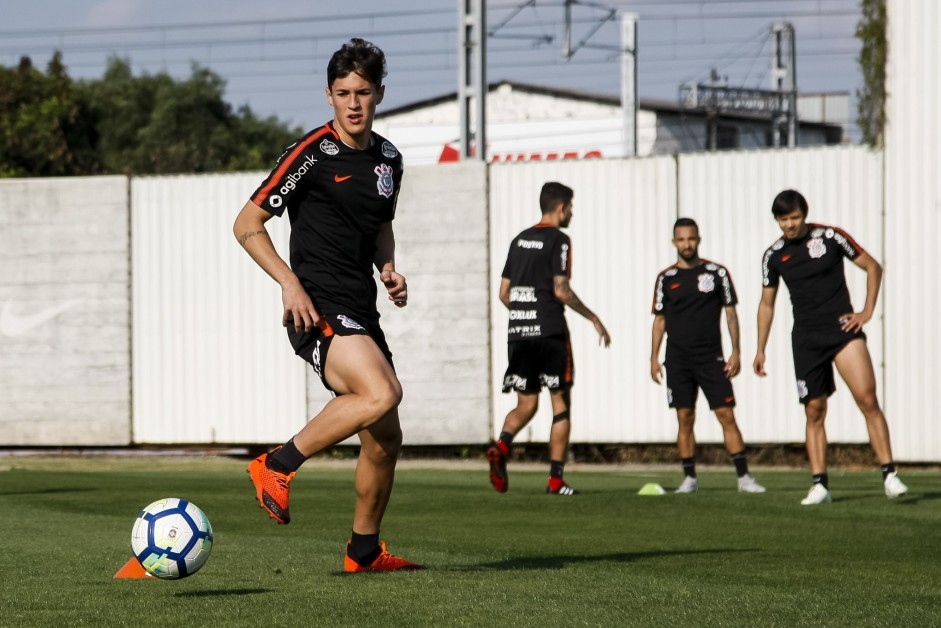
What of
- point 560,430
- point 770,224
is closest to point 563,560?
point 560,430

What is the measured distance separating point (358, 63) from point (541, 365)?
18.4ft

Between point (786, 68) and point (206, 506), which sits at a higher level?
A: point (786, 68)

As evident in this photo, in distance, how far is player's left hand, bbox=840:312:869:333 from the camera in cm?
1006

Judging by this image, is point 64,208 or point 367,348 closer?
point 367,348

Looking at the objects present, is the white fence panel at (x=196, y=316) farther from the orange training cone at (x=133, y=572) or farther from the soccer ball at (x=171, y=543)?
the soccer ball at (x=171, y=543)

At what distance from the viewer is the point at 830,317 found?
10266mm

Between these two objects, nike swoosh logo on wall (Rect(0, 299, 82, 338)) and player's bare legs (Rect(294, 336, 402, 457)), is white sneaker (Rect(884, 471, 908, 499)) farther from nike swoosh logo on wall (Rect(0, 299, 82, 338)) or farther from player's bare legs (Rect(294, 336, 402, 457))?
nike swoosh logo on wall (Rect(0, 299, 82, 338))

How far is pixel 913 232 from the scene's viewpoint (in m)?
14.8

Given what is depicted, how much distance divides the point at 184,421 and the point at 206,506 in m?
7.36

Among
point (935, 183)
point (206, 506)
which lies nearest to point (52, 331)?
point (206, 506)

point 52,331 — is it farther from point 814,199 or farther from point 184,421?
point 814,199

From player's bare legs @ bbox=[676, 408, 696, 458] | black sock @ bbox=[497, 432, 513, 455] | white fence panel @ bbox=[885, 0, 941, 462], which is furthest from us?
white fence panel @ bbox=[885, 0, 941, 462]

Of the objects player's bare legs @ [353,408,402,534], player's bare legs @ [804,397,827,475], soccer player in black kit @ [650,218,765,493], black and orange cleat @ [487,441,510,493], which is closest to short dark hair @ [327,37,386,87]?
player's bare legs @ [353,408,402,534]

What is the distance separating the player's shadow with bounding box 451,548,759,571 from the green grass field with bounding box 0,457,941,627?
0.01m
